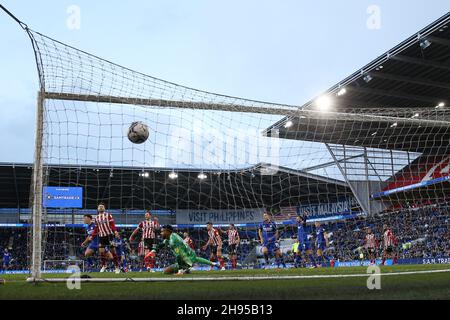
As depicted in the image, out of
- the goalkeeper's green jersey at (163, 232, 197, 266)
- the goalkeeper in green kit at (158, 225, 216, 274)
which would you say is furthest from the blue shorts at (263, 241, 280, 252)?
the goalkeeper's green jersey at (163, 232, 197, 266)

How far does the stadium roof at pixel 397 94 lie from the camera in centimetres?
2006

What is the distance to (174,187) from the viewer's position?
34.5 meters

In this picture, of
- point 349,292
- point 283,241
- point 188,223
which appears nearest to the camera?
point 349,292

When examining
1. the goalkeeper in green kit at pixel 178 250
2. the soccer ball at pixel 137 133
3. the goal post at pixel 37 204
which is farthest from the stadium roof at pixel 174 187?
the goal post at pixel 37 204

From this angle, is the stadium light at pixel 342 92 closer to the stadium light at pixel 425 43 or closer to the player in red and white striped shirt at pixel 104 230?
the stadium light at pixel 425 43

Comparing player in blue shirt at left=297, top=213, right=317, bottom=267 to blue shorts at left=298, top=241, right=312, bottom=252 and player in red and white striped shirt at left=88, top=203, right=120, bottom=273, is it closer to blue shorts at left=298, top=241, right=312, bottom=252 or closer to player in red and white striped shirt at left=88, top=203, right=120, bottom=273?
blue shorts at left=298, top=241, right=312, bottom=252

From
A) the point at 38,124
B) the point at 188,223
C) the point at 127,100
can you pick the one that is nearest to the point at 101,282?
the point at 38,124

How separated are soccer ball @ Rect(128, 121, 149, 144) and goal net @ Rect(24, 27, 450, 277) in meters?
0.53

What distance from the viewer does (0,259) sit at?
38344 mm

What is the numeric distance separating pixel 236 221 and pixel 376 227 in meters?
14.9

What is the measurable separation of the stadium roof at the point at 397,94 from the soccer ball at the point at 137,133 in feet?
28.8

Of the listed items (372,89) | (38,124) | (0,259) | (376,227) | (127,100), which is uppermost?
(372,89)

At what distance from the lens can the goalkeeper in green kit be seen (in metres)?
10.3
